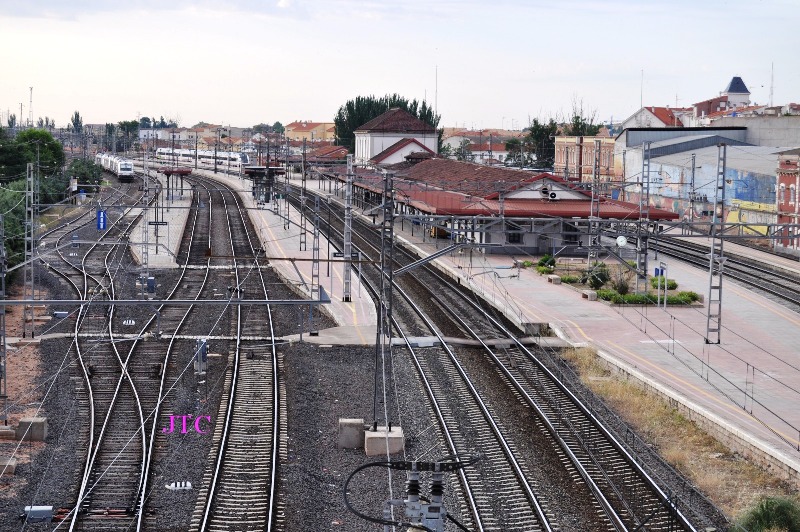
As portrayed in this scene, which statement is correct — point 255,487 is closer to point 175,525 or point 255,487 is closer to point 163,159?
point 175,525

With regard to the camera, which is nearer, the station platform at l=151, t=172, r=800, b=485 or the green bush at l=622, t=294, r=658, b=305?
the station platform at l=151, t=172, r=800, b=485

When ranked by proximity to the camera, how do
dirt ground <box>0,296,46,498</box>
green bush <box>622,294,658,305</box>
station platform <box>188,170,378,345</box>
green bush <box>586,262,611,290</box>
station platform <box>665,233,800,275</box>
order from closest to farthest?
dirt ground <box>0,296,46,498</box> → station platform <box>188,170,378,345</box> → green bush <box>622,294,658,305</box> → green bush <box>586,262,611,290</box> → station platform <box>665,233,800,275</box>

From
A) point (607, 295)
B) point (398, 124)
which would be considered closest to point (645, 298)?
point (607, 295)

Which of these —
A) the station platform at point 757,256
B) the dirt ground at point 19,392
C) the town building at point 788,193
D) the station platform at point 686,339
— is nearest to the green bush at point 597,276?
the station platform at point 686,339

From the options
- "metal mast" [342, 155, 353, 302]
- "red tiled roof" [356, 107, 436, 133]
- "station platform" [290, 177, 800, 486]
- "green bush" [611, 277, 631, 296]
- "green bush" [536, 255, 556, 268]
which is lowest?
"station platform" [290, 177, 800, 486]

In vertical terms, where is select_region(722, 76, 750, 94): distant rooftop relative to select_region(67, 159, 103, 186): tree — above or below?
above

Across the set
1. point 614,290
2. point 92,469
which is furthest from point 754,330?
point 92,469

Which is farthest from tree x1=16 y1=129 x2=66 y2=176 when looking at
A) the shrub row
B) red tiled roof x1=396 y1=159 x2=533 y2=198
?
the shrub row

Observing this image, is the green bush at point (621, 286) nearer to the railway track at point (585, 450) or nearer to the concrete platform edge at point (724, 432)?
the railway track at point (585, 450)

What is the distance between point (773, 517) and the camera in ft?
44.0

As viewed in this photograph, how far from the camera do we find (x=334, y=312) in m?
30.3

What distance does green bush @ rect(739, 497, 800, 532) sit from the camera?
43.8 ft

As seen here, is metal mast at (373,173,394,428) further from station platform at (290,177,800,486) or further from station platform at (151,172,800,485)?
station platform at (290,177,800,486)

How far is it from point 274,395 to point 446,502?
6.58 m
